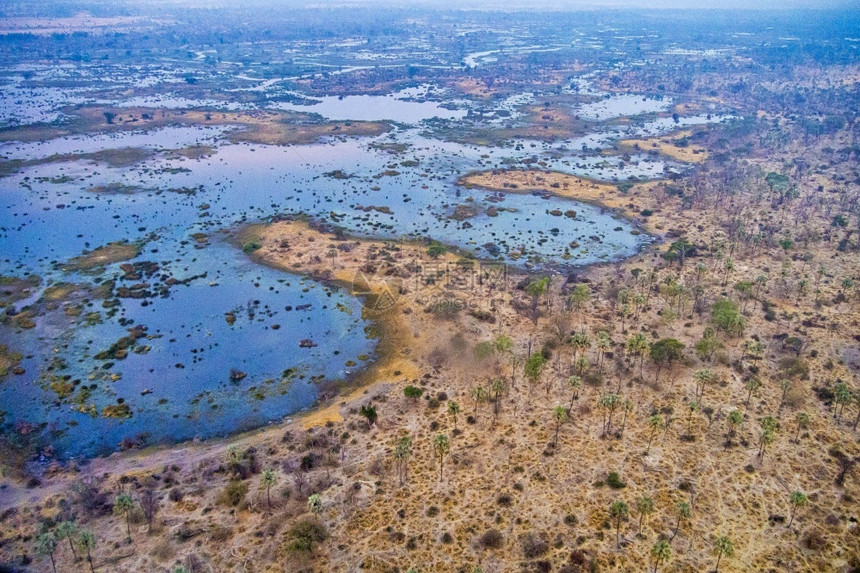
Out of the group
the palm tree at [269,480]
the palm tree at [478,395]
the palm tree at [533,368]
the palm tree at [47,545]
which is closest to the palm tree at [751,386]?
the palm tree at [533,368]

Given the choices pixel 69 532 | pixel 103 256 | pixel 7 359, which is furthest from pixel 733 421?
pixel 103 256

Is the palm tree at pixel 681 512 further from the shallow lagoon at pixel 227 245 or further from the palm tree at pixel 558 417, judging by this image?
the shallow lagoon at pixel 227 245

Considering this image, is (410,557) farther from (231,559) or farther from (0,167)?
(0,167)

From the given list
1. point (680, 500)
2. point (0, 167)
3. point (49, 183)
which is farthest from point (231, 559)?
point (0, 167)

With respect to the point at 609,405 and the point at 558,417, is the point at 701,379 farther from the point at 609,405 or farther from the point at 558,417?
the point at 558,417

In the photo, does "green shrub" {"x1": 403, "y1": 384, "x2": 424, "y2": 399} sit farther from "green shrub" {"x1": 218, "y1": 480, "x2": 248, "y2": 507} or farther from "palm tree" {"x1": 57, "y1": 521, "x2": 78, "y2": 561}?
"palm tree" {"x1": 57, "y1": 521, "x2": 78, "y2": 561}
